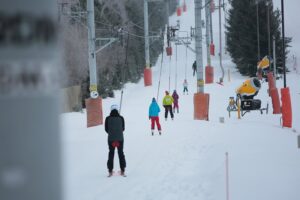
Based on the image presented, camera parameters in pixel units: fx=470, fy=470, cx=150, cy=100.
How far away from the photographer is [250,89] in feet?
72.2

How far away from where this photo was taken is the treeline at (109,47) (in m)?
26.7

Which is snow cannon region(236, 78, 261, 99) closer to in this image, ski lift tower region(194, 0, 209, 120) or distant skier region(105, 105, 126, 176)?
ski lift tower region(194, 0, 209, 120)

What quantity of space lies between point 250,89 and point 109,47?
1797 cm

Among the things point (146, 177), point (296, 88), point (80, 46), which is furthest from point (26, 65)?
point (296, 88)

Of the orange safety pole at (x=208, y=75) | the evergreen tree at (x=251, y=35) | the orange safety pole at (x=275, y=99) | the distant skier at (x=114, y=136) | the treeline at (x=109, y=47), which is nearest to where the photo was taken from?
the distant skier at (x=114, y=136)

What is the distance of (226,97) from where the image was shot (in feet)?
105

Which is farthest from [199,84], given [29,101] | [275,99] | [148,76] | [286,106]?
[29,101]

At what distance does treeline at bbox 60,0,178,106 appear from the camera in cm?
2674

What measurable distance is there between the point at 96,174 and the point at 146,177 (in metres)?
1.16

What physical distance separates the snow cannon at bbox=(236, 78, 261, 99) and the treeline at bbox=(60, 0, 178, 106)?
568 centimetres

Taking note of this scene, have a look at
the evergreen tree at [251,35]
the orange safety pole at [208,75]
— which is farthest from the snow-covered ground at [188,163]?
the evergreen tree at [251,35]

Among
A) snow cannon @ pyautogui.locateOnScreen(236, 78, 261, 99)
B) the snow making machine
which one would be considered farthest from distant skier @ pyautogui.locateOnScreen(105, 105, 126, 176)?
snow cannon @ pyautogui.locateOnScreen(236, 78, 261, 99)

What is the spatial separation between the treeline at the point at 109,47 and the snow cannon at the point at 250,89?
224 inches

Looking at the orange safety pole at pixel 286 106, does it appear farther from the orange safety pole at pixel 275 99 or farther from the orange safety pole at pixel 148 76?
the orange safety pole at pixel 148 76
